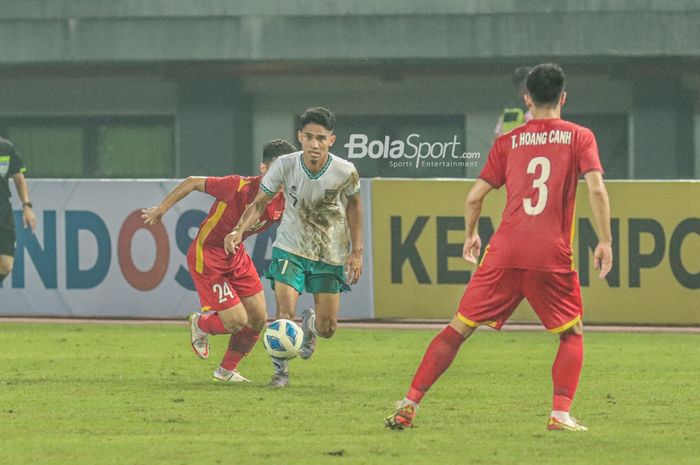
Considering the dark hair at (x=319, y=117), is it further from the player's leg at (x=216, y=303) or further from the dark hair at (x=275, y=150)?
the player's leg at (x=216, y=303)

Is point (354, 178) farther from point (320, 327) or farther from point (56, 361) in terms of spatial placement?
point (56, 361)

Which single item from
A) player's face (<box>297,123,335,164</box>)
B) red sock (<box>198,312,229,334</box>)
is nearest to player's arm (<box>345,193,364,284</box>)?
player's face (<box>297,123,335,164</box>)

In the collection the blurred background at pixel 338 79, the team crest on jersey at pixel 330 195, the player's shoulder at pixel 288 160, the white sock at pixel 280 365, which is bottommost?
the white sock at pixel 280 365

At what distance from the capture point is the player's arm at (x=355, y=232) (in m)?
10.9

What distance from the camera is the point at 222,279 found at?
39.2 ft

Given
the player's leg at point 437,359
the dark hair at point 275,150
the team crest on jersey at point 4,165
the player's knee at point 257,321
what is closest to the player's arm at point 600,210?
the player's leg at point 437,359

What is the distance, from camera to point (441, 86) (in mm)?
30250

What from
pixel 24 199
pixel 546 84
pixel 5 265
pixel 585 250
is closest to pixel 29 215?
pixel 24 199

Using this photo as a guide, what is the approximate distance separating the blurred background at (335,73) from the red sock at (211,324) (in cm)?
1569

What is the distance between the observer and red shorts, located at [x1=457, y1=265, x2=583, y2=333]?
336 inches

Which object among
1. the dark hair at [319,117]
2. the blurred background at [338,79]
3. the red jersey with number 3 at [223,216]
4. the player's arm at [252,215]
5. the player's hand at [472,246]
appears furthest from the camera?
the blurred background at [338,79]

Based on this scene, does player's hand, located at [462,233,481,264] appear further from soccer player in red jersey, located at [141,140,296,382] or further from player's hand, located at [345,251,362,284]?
soccer player in red jersey, located at [141,140,296,382]

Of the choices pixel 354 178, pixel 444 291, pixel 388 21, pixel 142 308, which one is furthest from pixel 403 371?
pixel 388 21

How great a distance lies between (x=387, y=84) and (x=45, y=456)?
2273 cm
